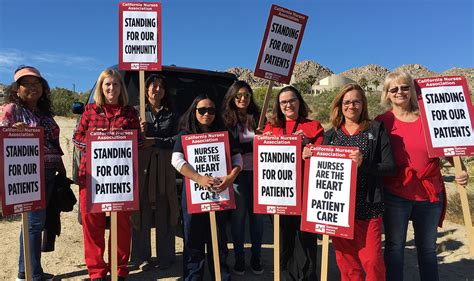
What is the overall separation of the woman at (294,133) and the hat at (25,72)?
231cm

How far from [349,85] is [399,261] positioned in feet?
5.35

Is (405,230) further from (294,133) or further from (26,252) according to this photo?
(26,252)

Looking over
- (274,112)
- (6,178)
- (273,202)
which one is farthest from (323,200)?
(6,178)

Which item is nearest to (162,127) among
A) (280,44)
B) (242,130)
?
(242,130)

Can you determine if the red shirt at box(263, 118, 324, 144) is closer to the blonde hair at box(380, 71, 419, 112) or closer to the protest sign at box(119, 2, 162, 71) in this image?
the blonde hair at box(380, 71, 419, 112)

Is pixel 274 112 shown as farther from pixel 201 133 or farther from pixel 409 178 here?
pixel 409 178

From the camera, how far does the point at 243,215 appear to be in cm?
433

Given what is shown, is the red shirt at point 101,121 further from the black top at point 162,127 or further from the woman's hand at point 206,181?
the woman's hand at point 206,181

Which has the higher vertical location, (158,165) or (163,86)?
(163,86)

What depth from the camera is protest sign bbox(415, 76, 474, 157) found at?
135 inches

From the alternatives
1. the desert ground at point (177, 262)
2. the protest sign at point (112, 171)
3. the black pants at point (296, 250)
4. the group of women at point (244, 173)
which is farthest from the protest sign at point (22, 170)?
the black pants at point (296, 250)

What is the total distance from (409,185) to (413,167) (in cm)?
16

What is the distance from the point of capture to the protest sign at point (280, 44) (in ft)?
15.0

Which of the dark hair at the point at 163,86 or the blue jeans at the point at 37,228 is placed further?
the dark hair at the point at 163,86
